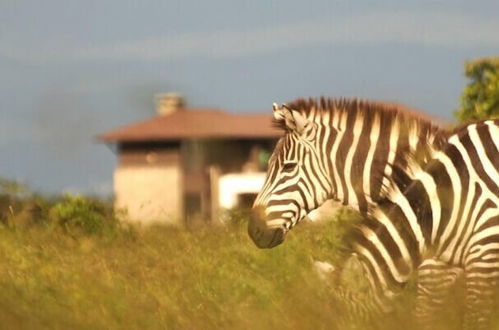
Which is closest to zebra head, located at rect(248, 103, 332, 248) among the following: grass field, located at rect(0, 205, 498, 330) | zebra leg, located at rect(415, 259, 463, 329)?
grass field, located at rect(0, 205, 498, 330)

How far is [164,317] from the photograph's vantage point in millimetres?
8586

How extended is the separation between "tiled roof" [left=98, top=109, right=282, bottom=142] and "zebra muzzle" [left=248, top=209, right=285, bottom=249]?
66.4 meters

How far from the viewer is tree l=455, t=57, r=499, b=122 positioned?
57.6 feet

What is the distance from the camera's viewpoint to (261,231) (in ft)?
38.0

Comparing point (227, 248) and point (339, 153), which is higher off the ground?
point (339, 153)

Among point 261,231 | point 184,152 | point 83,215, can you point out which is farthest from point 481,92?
point 184,152

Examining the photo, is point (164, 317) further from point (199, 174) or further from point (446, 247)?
point (199, 174)

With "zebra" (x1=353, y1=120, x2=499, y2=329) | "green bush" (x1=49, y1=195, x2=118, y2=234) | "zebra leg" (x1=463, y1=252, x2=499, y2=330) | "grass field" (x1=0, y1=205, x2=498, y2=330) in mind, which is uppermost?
"zebra" (x1=353, y1=120, x2=499, y2=329)

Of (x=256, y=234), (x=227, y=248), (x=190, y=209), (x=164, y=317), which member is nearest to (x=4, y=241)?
(x=227, y=248)

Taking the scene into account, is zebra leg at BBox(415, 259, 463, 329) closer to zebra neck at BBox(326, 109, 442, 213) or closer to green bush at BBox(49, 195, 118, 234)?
zebra neck at BBox(326, 109, 442, 213)

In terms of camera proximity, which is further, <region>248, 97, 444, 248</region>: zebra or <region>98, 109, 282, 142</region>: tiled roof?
<region>98, 109, 282, 142</region>: tiled roof

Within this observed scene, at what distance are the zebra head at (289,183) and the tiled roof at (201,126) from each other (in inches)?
Result: 2600

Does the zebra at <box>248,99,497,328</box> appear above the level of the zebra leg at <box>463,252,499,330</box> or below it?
above

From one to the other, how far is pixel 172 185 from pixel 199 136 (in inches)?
119
